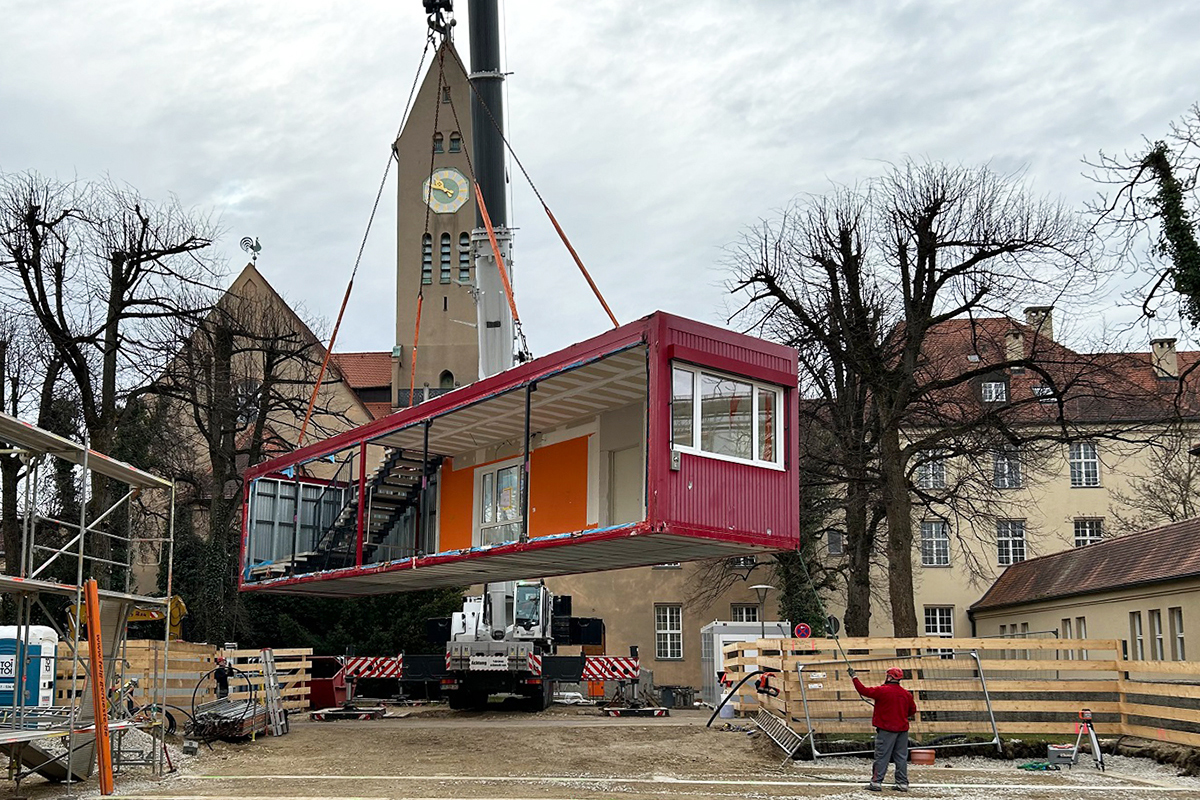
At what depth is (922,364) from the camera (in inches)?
934

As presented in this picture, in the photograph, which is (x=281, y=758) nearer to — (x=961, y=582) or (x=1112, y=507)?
(x=961, y=582)

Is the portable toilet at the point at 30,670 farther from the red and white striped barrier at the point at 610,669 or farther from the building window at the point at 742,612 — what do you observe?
the building window at the point at 742,612

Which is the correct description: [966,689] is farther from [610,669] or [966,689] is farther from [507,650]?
[610,669]

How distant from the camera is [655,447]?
1326cm

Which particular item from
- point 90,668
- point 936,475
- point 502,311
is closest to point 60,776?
point 90,668

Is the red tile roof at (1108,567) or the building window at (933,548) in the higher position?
the building window at (933,548)

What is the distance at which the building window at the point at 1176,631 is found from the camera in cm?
2489

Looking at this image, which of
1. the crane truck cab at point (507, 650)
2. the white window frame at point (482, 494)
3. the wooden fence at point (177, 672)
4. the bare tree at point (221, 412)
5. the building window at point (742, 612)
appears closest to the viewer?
the white window frame at point (482, 494)

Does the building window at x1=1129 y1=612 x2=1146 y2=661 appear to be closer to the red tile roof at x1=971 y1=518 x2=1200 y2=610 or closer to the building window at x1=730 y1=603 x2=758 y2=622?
the red tile roof at x1=971 y1=518 x2=1200 y2=610

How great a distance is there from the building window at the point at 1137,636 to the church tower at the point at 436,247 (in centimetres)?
3043

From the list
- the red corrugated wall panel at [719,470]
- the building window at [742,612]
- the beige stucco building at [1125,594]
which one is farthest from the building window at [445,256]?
the red corrugated wall panel at [719,470]

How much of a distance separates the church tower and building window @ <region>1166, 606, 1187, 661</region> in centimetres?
3184

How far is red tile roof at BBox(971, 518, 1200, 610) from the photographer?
990 inches

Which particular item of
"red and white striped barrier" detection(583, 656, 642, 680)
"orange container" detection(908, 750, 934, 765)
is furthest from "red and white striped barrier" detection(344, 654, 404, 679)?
"orange container" detection(908, 750, 934, 765)
